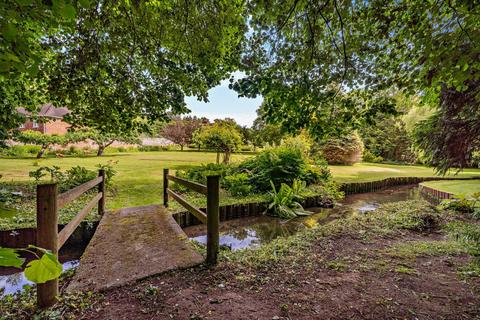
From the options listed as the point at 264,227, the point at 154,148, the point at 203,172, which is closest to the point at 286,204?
the point at 264,227

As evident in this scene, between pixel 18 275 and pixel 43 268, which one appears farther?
pixel 18 275

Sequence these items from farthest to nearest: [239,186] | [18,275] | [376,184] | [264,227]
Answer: [376,184], [239,186], [264,227], [18,275]

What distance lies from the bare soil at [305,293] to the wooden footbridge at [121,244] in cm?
21

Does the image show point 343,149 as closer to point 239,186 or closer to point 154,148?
point 239,186

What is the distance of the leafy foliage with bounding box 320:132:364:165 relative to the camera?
18.3m

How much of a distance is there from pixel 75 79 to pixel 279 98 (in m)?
3.02

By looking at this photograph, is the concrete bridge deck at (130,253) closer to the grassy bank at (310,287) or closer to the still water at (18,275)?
the grassy bank at (310,287)

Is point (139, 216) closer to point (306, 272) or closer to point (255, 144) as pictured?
Result: point (306, 272)

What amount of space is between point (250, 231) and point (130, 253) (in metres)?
2.79

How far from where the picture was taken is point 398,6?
8.36 feet

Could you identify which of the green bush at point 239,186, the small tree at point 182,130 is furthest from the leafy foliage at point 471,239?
the small tree at point 182,130

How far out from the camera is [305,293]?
2.19 meters

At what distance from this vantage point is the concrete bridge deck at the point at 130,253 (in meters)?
2.32

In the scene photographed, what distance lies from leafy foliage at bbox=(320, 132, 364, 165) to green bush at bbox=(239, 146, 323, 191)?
35.9 feet
